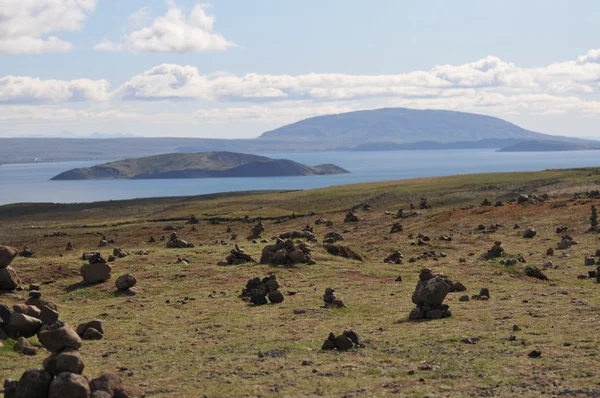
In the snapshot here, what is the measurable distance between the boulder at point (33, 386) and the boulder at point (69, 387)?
274 mm

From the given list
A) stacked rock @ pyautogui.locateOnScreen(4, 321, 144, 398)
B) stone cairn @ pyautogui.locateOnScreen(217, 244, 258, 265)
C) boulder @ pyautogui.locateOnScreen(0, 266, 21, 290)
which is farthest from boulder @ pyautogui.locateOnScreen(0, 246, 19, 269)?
stacked rock @ pyautogui.locateOnScreen(4, 321, 144, 398)

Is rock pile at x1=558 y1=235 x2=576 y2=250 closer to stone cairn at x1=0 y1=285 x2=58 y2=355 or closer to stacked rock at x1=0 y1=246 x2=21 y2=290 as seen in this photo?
stacked rock at x1=0 y1=246 x2=21 y2=290

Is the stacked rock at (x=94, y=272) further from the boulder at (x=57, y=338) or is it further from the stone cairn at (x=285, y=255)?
the boulder at (x=57, y=338)

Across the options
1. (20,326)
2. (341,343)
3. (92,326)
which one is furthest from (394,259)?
(20,326)

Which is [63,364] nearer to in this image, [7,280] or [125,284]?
[125,284]

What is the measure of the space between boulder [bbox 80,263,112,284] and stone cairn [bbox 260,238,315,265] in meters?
8.81

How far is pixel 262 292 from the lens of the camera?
102ft

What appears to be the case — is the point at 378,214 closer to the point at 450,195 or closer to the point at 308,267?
the point at 450,195

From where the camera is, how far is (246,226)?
8481 cm

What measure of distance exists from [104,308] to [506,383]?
18.1 metres

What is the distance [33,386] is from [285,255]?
1034 inches

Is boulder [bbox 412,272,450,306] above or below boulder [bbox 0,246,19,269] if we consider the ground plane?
below

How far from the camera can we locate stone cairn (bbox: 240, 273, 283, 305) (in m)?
30.6

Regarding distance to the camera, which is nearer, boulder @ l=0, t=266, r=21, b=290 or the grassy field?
the grassy field
